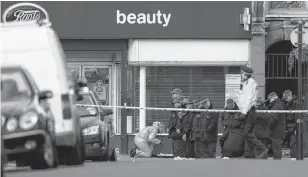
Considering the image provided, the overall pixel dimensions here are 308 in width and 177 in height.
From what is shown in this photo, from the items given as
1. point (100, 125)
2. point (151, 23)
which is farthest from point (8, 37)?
point (151, 23)

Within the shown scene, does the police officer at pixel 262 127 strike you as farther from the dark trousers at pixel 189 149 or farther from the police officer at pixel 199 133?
the dark trousers at pixel 189 149

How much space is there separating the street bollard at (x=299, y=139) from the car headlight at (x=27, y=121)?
19.3m

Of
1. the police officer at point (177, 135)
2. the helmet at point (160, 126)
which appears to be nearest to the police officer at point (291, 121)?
the police officer at point (177, 135)

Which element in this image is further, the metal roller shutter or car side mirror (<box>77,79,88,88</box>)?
the metal roller shutter

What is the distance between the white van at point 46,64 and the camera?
4.84 metres

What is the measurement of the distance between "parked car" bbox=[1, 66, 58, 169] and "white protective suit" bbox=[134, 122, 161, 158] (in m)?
20.1

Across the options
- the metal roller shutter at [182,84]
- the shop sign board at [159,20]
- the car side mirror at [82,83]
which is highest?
the shop sign board at [159,20]

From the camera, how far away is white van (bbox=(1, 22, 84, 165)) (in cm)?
484

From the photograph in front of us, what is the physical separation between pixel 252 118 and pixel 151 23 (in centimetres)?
895

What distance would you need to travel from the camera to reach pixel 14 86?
4.91m

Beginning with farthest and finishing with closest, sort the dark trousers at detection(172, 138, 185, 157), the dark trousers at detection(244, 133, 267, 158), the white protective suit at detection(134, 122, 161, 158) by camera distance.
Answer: the white protective suit at detection(134, 122, 161, 158), the dark trousers at detection(172, 138, 185, 157), the dark trousers at detection(244, 133, 267, 158)

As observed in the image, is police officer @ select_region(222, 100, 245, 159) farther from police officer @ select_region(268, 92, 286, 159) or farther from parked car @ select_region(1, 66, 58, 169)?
parked car @ select_region(1, 66, 58, 169)

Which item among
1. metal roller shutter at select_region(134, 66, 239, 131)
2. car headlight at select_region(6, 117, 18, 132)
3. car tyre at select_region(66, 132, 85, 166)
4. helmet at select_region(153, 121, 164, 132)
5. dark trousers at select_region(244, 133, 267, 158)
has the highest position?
metal roller shutter at select_region(134, 66, 239, 131)

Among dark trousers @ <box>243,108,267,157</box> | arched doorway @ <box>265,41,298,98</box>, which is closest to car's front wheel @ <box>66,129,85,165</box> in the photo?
dark trousers @ <box>243,108,267,157</box>
